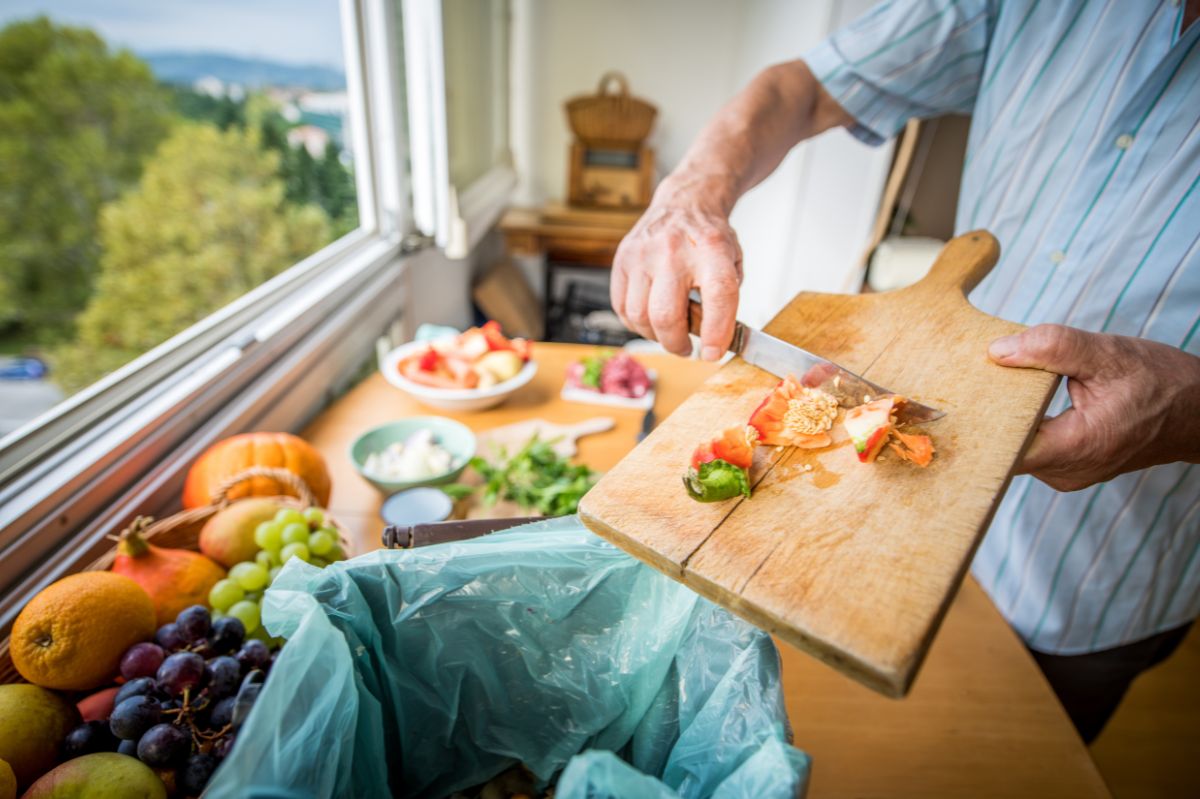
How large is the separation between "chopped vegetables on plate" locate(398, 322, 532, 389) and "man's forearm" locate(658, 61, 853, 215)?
57 cm

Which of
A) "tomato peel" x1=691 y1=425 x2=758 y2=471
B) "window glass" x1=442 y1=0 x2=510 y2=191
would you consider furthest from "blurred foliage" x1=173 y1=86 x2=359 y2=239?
"tomato peel" x1=691 y1=425 x2=758 y2=471

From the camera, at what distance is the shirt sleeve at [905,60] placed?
3.31 feet

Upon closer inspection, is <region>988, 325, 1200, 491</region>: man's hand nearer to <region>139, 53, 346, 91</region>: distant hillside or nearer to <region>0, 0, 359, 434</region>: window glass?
<region>0, 0, 359, 434</region>: window glass

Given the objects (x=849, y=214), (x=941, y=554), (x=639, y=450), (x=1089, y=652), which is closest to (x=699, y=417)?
(x=639, y=450)

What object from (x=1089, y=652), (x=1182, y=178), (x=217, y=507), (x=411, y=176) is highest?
(x=1182, y=178)

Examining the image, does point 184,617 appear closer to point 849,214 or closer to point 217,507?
point 217,507

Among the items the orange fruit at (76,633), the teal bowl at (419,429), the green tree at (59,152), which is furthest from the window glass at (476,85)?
the orange fruit at (76,633)

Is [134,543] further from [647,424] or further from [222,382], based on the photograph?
[647,424]

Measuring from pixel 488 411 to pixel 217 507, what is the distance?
0.61 metres

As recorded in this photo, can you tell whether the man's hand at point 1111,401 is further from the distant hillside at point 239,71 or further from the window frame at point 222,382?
the distant hillside at point 239,71

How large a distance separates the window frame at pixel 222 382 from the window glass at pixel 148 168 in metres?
→ 0.07

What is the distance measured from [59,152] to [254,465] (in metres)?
0.98

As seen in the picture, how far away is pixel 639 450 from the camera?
63 cm

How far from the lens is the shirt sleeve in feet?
3.31
